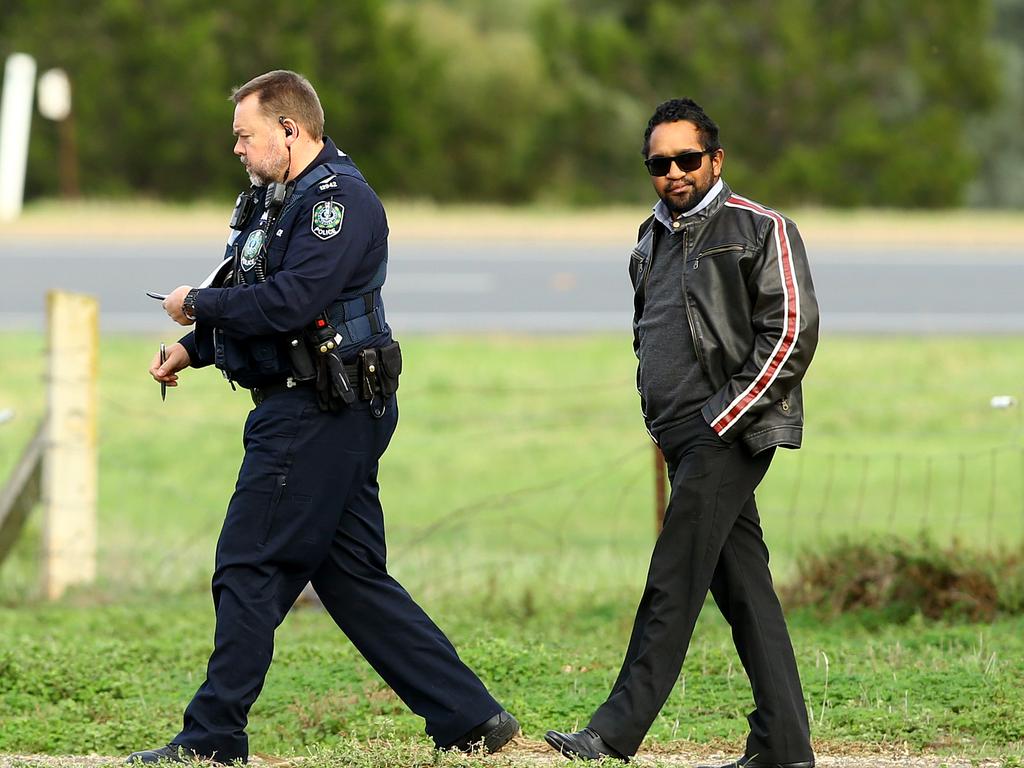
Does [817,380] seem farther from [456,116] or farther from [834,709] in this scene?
[456,116]

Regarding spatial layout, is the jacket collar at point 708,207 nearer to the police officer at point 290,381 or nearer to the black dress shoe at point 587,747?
the police officer at point 290,381

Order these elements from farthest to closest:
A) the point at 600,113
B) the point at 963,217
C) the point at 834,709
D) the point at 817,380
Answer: the point at 600,113
the point at 963,217
the point at 817,380
the point at 834,709

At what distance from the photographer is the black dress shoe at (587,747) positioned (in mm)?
4188

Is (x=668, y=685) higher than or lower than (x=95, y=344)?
lower

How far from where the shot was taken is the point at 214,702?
14.3 feet

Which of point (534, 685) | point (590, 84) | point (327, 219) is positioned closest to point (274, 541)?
point (327, 219)

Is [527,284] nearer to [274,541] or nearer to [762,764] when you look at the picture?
[274,541]

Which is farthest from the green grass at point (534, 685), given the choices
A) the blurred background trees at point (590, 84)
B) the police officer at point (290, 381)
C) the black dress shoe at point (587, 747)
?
the blurred background trees at point (590, 84)

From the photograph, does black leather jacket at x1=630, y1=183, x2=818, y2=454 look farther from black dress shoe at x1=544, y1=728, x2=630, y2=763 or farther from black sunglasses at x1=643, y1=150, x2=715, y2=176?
black dress shoe at x1=544, y1=728, x2=630, y2=763

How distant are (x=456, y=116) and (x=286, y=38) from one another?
15.0ft

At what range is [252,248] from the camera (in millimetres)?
4414

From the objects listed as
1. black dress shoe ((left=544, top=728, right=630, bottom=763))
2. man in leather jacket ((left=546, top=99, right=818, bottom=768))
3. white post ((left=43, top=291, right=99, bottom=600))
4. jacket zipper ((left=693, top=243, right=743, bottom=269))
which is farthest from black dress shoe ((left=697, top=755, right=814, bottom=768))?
white post ((left=43, top=291, right=99, bottom=600))

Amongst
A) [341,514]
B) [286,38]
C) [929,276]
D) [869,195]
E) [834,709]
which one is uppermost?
[286,38]

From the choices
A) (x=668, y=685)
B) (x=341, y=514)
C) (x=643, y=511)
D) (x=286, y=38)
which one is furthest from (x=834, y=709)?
(x=286, y=38)
